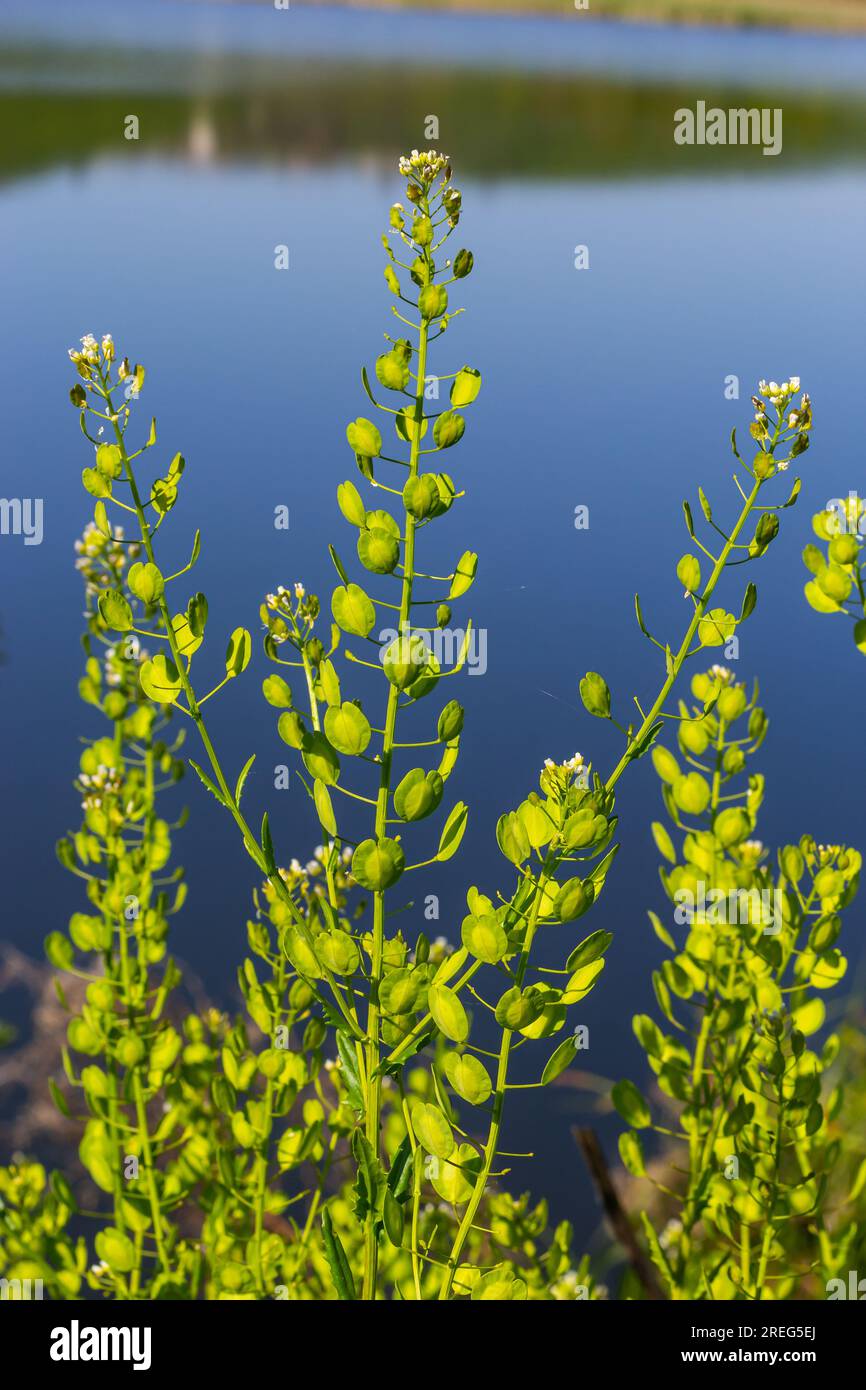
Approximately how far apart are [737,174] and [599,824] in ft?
19.8

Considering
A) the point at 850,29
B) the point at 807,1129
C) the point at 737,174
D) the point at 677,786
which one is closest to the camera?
the point at 807,1129

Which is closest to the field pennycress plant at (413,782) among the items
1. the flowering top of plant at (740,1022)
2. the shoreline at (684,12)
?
the flowering top of plant at (740,1022)

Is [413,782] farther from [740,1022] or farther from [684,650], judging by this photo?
[740,1022]

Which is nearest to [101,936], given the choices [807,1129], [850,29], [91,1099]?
[91,1099]

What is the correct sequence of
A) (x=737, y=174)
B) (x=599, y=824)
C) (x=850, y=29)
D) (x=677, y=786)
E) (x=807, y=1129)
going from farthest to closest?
(x=850, y=29), (x=737, y=174), (x=677, y=786), (x=807, y=1129), (x=599, y=824)

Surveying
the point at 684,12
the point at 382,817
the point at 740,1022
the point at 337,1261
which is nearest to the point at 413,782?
the point at 382,817

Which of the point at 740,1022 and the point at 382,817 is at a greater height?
the point at 382,817

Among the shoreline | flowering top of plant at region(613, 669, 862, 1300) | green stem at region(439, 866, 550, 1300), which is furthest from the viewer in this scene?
the shoreline

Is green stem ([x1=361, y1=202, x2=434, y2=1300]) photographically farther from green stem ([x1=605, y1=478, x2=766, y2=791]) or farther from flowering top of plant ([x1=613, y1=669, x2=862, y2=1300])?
flowering top of plant ([x1=613, y1=669, x2=862, y2=1300])

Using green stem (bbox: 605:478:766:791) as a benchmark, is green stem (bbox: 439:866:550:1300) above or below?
below

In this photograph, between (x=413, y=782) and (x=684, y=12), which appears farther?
(x=684, y=12)

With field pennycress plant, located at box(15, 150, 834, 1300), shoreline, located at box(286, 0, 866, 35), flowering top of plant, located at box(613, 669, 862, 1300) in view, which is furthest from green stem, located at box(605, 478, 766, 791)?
shoreline, located at box(286, 0, 866, 35)
